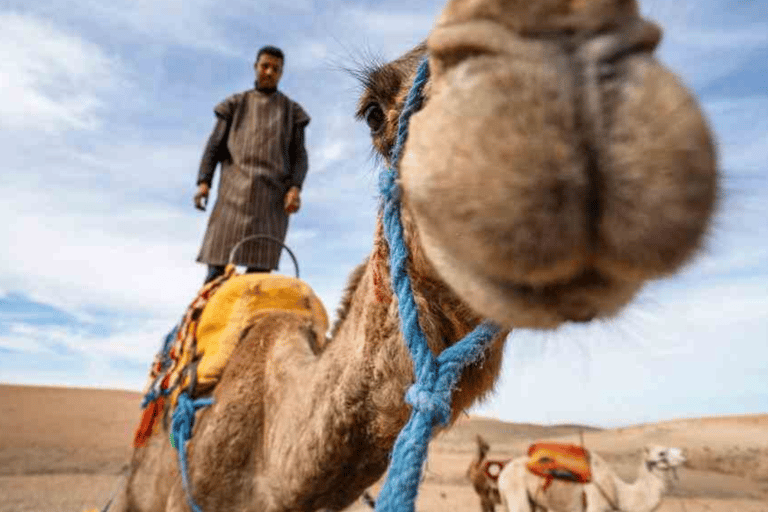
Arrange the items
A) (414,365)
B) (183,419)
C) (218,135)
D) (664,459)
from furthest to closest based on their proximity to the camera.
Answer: (664,459)
(218,135)
(183,419)
(414,365)

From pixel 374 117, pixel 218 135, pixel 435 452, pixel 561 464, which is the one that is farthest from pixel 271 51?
pixel 435 452

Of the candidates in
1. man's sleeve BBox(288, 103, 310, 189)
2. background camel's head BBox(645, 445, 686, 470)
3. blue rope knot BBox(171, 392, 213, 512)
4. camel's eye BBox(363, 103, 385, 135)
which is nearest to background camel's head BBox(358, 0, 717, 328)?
camel's eye BBox(363, 103, 385, 135)

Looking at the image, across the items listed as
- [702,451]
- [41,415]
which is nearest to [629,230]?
[702,451]

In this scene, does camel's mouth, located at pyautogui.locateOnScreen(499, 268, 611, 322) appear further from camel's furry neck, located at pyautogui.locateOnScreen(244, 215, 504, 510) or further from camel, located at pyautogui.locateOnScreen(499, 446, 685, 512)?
camel, located at pyautogui.locateOnScreen(499, 446, 685, 512)

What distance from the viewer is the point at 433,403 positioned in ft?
5.16

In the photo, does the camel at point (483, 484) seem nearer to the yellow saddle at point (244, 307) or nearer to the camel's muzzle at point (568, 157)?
the yellow saddle at point (244, 307)

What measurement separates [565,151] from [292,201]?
373 cm

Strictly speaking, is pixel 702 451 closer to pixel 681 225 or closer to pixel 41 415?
pixel 681 225

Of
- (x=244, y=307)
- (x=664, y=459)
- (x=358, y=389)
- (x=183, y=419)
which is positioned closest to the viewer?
(x=358, y=389)

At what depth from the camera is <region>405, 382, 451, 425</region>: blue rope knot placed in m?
1.58

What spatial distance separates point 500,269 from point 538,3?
1.30 feet

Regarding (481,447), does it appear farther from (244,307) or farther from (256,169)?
(244,307)

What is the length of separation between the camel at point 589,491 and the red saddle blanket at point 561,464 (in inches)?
8.6

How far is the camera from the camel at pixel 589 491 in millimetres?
8266
